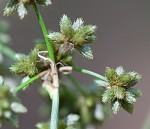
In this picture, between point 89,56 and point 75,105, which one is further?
point 75,105

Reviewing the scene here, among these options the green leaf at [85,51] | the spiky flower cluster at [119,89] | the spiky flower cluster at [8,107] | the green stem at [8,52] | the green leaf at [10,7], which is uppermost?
the green stem at [8,52]

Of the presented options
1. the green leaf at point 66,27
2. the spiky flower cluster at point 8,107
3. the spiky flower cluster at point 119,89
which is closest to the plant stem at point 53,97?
the green leaf at point 66,27

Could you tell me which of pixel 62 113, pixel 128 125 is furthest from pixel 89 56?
pixel 128 125

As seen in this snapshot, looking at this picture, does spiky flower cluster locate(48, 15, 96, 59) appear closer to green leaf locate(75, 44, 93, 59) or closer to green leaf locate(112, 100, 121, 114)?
green leaf locate(75, 44, 93, 59)

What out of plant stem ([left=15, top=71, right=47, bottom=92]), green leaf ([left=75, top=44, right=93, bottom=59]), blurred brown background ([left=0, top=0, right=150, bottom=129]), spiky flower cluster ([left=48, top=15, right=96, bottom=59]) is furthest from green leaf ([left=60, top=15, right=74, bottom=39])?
blurred brown background ([left=0, top=0, right=150, bottom=129])

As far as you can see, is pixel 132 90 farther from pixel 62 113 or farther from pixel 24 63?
pixel 62 113

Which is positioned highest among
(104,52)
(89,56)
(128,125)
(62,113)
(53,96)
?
(104,52)

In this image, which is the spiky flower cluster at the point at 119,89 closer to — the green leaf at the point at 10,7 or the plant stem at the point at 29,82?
the plant stem at the point at 29,82

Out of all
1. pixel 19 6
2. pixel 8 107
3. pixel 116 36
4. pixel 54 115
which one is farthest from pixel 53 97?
pixel 116 36
